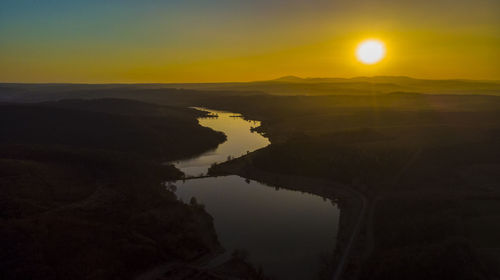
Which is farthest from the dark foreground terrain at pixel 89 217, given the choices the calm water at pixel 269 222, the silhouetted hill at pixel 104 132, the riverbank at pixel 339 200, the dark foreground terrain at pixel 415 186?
the dark foreground terrain at pixel 415 186

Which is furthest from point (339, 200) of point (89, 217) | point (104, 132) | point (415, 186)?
point (104, 132)

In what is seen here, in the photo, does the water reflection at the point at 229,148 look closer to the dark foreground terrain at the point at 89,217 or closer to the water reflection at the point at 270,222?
the dark foreground terrain at the point at 89,217

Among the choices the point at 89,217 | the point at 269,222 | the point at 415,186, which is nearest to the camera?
the point at 89,217

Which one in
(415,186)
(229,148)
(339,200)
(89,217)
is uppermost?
(415,186)

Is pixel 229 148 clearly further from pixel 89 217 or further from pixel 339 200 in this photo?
pixel 89 217

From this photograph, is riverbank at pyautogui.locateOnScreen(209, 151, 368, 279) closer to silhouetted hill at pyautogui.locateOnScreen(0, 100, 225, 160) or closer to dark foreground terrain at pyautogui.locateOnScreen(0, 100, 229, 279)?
dark foreground terrain at pyautogui.locateOnScreen(0, 100, 229, 279)

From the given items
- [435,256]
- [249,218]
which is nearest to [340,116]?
[249,218]

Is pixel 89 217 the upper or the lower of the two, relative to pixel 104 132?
lower

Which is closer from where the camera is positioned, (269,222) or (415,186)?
(269,222)

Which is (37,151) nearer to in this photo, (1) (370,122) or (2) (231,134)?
(2) (231,134)
